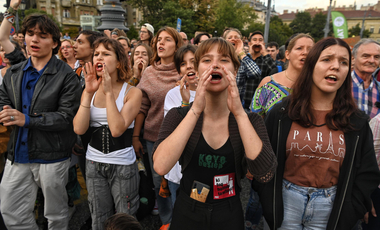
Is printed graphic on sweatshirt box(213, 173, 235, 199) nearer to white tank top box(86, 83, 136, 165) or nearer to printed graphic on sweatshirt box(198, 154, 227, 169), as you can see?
printed graphic on sweatshirt box(198, 154, 227, 169)

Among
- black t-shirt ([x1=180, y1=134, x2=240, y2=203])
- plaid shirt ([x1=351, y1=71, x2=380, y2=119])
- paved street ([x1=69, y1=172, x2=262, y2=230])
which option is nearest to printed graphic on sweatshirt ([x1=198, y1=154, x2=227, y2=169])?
black t-shirt ([x1=180, y1=134, x2=240, y2=203])

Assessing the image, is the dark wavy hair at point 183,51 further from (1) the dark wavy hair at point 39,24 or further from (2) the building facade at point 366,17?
(2) the building facade at point 366,17

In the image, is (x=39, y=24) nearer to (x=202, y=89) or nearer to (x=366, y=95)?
(x=202, y=89)

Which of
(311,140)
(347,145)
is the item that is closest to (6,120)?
(311,140)

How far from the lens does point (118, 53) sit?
8.76 feet

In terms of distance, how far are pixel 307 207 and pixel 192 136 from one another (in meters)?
1.06

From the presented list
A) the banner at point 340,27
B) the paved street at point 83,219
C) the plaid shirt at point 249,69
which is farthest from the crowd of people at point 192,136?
the banner at point 340,27

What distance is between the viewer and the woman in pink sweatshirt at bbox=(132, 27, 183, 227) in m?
3.07

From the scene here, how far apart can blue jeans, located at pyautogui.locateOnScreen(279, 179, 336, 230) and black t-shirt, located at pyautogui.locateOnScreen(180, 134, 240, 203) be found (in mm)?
561

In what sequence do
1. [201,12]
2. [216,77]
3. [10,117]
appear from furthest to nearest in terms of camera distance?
[201,12], [10,117], [216,77]

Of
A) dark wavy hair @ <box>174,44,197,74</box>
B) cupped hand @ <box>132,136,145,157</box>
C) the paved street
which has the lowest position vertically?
the paved street

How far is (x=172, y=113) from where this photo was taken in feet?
5.67

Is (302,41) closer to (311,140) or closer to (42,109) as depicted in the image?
(311,140)

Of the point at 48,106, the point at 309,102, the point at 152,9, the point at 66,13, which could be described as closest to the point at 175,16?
the point at 152,9
